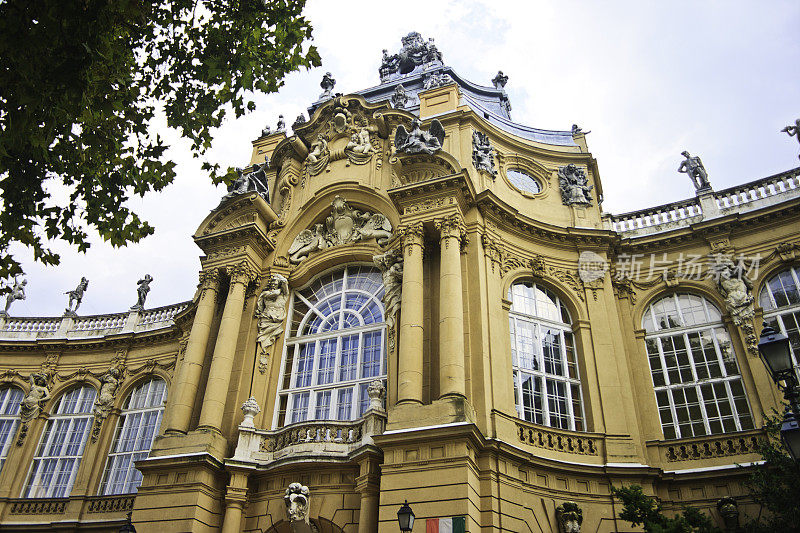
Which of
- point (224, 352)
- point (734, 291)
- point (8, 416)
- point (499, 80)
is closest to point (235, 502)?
point (224, 352)

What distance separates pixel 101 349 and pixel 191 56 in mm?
18938

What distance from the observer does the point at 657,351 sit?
18.3 metres

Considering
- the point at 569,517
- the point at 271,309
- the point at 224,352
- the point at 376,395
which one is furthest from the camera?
the point at 271,309

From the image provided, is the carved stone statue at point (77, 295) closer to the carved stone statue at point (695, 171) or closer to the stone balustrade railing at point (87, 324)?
the stone balustrade railing at point (87, 324)

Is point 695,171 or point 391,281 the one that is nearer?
point 391,281

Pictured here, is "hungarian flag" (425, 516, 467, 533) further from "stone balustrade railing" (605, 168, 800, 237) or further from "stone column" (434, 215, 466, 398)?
"stone balustrade railing" (605, 168, 800, 237)

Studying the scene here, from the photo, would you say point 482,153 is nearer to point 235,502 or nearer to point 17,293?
point 235,502

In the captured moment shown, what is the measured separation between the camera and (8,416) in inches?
973

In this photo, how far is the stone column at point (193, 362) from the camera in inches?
651

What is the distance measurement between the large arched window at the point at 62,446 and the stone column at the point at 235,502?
439 inches

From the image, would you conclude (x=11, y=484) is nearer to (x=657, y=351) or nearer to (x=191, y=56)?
(x=191, y=56)

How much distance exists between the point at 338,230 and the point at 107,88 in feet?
36.8

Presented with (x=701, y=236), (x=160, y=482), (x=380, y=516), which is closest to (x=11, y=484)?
(x=160, y=482)

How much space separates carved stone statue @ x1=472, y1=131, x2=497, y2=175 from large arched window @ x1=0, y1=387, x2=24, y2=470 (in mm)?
20160
